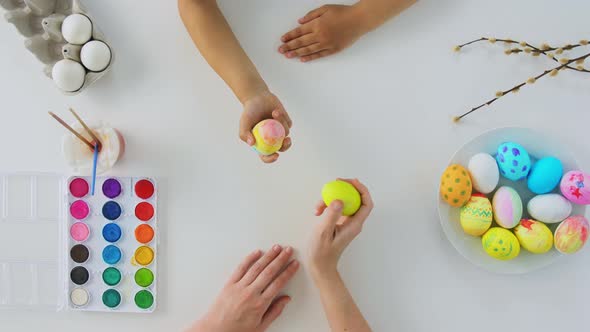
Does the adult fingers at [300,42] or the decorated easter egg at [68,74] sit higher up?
the adult fingers at [300,42]

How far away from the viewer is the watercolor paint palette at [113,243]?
1195mm

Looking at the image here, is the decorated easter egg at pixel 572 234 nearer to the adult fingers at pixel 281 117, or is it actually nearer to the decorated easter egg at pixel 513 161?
the decorated easter egg at pixel 513 161

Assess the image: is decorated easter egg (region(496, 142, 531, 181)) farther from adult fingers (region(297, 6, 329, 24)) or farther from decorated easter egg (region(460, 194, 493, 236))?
adult fingers (region(297, 6, 329, 24))

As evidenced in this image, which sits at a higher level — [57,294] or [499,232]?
[499,232]

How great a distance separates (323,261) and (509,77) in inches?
23.0

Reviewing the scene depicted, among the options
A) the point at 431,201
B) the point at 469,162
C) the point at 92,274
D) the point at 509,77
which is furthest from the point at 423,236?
the point at 92,274

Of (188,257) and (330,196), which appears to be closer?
(330,196)

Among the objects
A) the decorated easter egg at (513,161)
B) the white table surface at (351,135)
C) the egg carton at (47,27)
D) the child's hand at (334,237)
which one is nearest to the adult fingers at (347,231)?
the child's hand at (334,237)

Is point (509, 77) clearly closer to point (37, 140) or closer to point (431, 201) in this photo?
point (431, 201)

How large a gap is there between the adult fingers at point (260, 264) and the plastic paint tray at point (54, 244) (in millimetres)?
221

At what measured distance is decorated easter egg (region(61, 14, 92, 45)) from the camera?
1118mm

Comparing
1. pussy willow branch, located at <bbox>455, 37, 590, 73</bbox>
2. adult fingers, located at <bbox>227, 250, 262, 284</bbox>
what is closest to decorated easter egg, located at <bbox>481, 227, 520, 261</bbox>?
pussy willow branch, located at <bbox>455, 37, 590, 73</bbox>

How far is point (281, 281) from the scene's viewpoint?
3.82 feet

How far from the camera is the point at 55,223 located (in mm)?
1225
